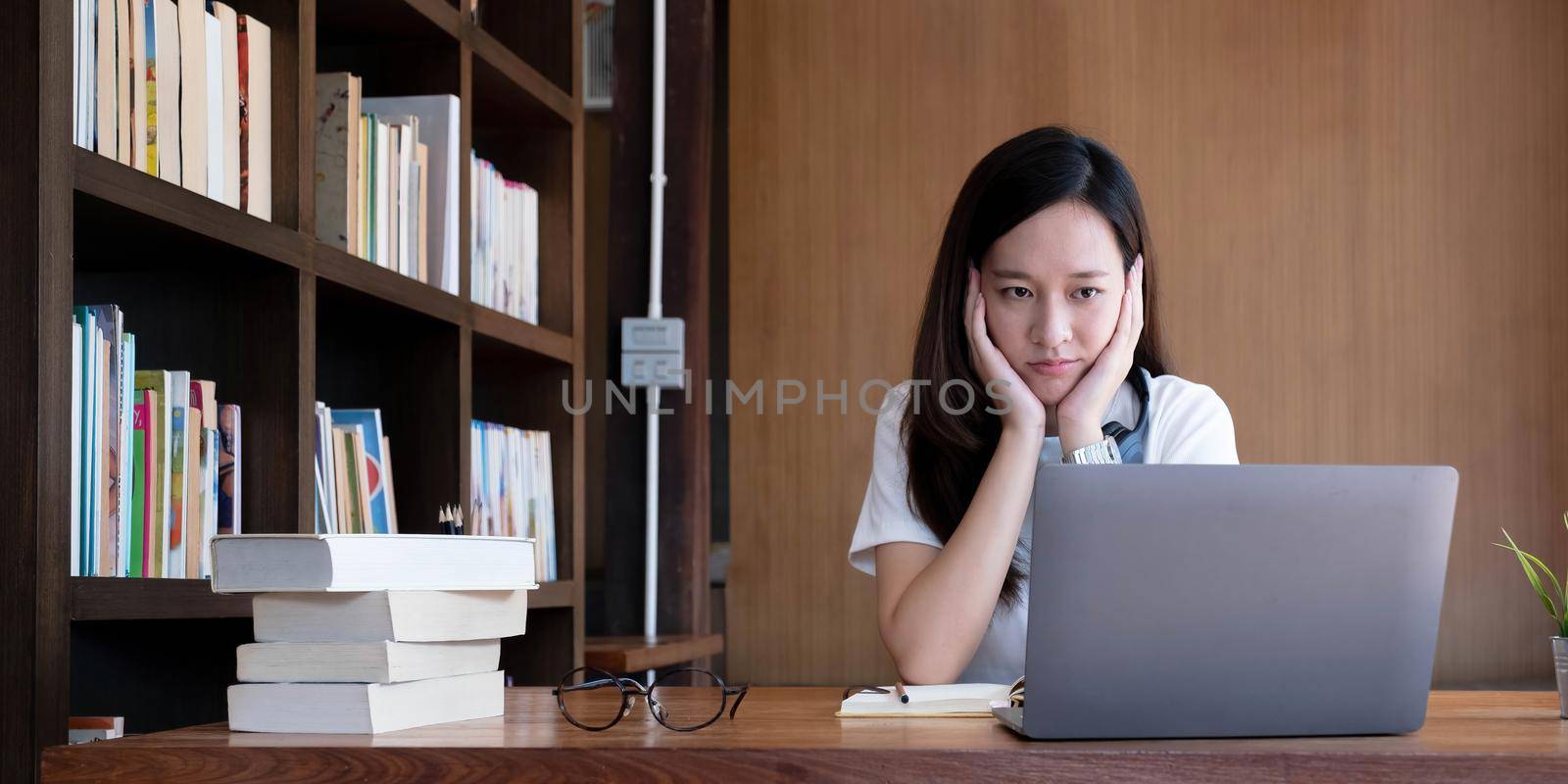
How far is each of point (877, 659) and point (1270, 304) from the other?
1151 millimetres

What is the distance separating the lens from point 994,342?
1801 millimetres

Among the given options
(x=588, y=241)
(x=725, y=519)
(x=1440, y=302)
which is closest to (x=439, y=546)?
(x=1440, y=302)

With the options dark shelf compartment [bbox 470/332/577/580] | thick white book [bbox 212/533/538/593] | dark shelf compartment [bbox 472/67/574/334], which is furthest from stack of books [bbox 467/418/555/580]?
thick white book [bbox 212/533/538/593]

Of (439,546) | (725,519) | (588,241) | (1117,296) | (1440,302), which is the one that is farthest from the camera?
(588,241)

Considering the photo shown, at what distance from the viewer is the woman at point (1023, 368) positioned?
171cm

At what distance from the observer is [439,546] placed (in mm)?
1133

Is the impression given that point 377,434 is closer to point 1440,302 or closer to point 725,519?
point 725,519

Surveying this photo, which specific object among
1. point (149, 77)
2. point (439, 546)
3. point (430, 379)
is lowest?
point (439, 546)

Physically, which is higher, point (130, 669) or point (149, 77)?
point (149, 77)

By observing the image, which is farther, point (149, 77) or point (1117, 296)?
point (1117, 296)

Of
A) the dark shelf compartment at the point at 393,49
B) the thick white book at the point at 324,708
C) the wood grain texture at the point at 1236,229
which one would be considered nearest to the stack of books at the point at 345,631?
the thick white book at the point at 324,708

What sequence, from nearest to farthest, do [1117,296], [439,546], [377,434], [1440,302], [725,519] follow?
1. [439,546]
2. [1117,296]
3. [377,434]
4. [1440,302]
5. [725,519]

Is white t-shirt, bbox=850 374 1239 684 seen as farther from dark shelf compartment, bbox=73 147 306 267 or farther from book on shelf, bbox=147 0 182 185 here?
book on shelf, bbox=147 0 182 185

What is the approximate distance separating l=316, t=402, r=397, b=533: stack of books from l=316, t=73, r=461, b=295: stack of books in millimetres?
247
